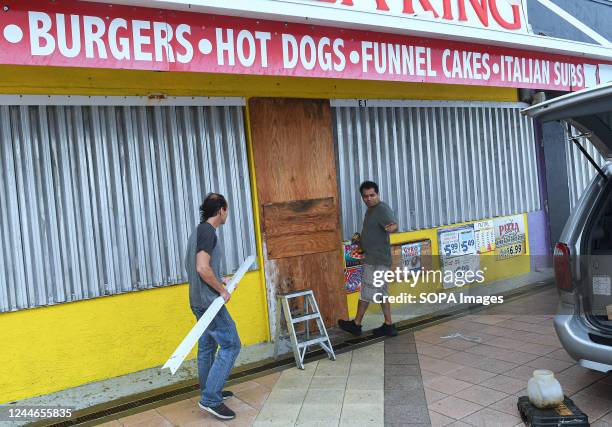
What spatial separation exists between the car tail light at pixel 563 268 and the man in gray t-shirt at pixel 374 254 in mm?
2045

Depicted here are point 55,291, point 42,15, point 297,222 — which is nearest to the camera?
point 42,15

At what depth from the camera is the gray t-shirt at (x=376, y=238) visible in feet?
20.6

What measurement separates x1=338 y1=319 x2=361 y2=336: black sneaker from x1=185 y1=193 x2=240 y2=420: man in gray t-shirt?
224 centimetres

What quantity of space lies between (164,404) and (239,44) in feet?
10.3

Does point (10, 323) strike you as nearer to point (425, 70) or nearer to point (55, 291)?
point (55, 291)

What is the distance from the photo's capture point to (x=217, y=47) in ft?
15.2

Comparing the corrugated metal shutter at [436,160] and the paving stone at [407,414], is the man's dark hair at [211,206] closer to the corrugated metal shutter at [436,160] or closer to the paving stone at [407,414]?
the paving stone at [407,414]

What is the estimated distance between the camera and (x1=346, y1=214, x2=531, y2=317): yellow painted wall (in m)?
7.43

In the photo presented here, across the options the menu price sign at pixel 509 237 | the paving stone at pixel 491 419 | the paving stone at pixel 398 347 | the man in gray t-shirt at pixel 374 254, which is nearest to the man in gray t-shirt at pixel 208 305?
the paving stone at pixel 491 419

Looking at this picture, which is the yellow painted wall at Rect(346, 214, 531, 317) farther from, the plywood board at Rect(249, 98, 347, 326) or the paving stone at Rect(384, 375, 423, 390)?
the paving stone at Rect(384, 375, 423, 390)

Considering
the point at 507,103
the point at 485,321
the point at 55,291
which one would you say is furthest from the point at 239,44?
the point at 507,103

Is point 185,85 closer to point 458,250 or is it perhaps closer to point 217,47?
point 217,47

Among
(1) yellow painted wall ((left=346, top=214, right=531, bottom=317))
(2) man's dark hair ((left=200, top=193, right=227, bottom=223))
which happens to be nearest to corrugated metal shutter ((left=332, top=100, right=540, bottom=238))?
(1) yellow painted wall ((left=346, top=214, right=531, bottom=317))

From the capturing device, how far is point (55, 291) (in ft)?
16.6
